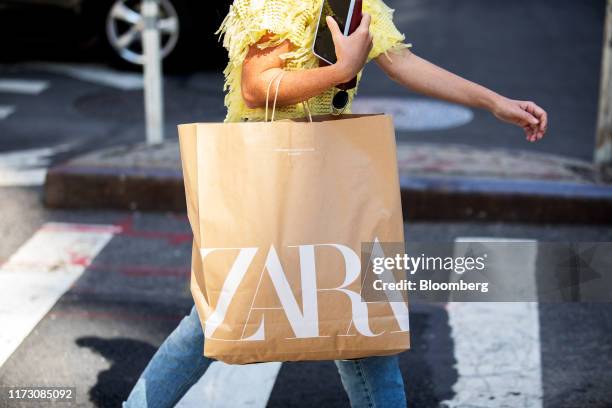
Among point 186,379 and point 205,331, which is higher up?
point 205,331

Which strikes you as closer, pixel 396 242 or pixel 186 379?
pixel 396 242

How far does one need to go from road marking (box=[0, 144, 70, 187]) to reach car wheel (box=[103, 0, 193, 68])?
2261mm

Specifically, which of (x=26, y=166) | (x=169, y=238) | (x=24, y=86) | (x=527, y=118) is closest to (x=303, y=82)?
(x=527, y=118)

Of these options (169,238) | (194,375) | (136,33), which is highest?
(194,375)

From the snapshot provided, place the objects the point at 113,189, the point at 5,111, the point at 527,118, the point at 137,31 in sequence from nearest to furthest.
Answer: the point at 527,118 → the point at 113,189 → the point at 5,111 → the point at 137,31

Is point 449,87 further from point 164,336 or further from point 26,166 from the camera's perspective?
point 26,166

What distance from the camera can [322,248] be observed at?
2.56m

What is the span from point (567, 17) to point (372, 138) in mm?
10243

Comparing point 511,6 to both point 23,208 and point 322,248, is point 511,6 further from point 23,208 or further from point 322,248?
point 322,248

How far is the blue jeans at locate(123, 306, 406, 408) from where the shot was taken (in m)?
2.83

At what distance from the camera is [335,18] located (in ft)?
8.35

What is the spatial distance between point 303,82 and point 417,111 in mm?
5724

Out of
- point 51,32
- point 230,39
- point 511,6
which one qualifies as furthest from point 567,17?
point 230,39

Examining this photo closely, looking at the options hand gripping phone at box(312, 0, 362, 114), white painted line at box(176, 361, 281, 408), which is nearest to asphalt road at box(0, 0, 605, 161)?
white painted line at box(176, 361, 281, 408)
